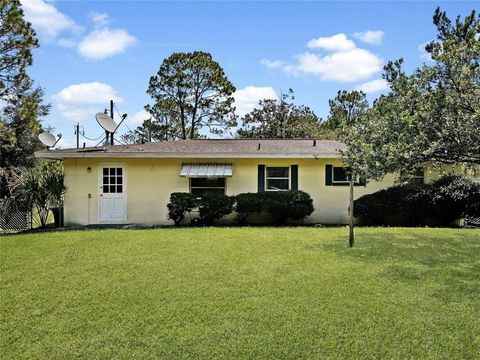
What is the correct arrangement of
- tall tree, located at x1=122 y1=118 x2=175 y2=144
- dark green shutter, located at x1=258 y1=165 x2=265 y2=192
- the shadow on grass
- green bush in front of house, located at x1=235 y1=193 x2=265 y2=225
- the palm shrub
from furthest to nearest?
tall tree, located at x1=122 y1=118 x2=175 y2=144 < dark green shutter, located at x1=258 y1=165 x2=265 y2=192 < green bush in front of house, located at x1=235 y1=193 x2=265 y2=225 < the palm shrub < the shadow on grass

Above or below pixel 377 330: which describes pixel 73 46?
above

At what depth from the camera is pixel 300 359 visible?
3633 millimetres

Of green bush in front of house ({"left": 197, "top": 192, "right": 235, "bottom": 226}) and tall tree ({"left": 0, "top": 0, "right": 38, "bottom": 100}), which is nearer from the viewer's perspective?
tall tree ({"left": 0, "top": 0, "right": 38, "bottom": 100})

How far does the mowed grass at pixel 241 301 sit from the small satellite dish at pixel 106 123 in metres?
7.76

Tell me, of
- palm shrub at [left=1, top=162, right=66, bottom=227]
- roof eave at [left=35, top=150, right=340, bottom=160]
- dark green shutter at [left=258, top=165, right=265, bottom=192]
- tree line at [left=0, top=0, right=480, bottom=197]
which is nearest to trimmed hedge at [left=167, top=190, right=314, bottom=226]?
dark green shutter at [left=258, top=165, right=265, bottom=192]

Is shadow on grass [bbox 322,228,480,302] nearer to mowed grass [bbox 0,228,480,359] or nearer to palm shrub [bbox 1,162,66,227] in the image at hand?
mowed grass [bbox 0,228,480,359]

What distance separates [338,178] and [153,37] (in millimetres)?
8445

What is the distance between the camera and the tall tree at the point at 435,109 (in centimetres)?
711

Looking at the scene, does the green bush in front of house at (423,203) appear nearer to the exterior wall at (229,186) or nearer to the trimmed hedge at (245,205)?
the exterior wall at (229,186)

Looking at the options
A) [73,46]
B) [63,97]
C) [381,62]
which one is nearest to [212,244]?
[381,62]

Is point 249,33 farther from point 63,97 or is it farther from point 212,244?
point 63,97

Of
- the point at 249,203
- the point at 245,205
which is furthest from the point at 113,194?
the point at 249,203

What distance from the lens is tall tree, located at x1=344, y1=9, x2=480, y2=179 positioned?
7113 mm

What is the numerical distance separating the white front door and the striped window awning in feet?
7.77
